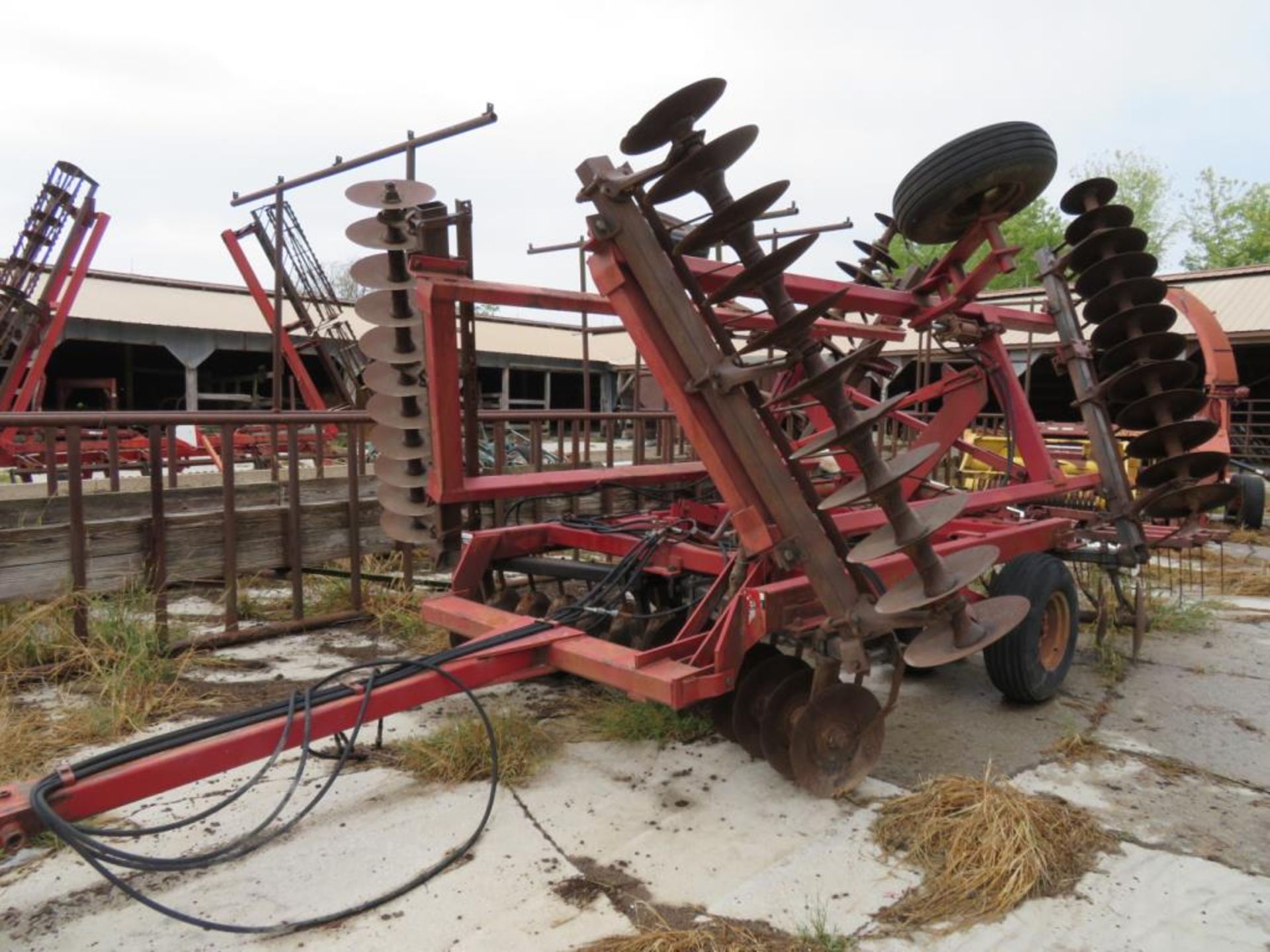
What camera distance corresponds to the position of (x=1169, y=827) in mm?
2756

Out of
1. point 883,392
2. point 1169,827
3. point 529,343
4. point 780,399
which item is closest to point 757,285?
point 780,399

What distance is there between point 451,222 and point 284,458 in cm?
982

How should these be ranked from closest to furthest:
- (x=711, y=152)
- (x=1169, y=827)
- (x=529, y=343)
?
(x=711, y=152) < (x=1169, y=827) < (x=529, y=343)

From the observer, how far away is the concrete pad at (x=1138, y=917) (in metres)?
2.13

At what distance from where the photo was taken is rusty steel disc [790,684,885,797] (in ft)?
9.09

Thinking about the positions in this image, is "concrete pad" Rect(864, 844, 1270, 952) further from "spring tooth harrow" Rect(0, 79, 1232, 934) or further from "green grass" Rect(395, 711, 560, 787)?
"green grass" Rect(395, 711, 560, 787)

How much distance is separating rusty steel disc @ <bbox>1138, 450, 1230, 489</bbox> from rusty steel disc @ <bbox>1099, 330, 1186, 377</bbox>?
20.6 inches

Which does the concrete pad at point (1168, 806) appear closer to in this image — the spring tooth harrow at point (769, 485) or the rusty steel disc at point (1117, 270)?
the spring tooth harrow at point (769, 485)

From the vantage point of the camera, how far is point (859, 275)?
4805 millimetres

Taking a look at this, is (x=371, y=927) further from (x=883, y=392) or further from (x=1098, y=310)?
(x=1098, y=310)

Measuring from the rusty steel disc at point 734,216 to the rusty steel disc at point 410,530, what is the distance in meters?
1.77

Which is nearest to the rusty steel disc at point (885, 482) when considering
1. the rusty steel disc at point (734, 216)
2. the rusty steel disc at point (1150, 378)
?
the rusty steel disc at point (734, 216)

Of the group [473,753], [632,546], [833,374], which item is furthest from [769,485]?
[473,753]

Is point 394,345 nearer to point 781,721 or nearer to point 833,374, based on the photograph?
point 833,374
